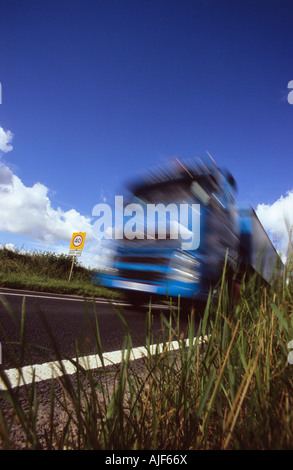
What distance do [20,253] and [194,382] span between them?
51.5ft

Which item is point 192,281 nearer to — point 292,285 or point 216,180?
point 216,180

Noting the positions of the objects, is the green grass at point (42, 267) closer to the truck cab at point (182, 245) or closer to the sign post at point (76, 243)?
the sign post at point (76, 243)

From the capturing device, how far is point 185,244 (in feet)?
14.0

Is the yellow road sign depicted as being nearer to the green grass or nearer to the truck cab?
the green grass

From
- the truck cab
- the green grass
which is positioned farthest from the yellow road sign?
the truck cab

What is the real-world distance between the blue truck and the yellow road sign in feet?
23.9

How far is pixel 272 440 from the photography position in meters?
0.58

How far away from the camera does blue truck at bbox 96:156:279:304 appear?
4184 millimetres

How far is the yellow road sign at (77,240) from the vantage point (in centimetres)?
1212

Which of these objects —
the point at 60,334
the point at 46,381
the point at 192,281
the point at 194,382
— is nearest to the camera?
the point at 194,382

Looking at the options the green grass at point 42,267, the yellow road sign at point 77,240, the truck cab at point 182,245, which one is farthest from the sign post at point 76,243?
the truck cab at point 182,245

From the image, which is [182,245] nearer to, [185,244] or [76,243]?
[185,244]

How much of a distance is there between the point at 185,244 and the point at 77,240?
9.03m
